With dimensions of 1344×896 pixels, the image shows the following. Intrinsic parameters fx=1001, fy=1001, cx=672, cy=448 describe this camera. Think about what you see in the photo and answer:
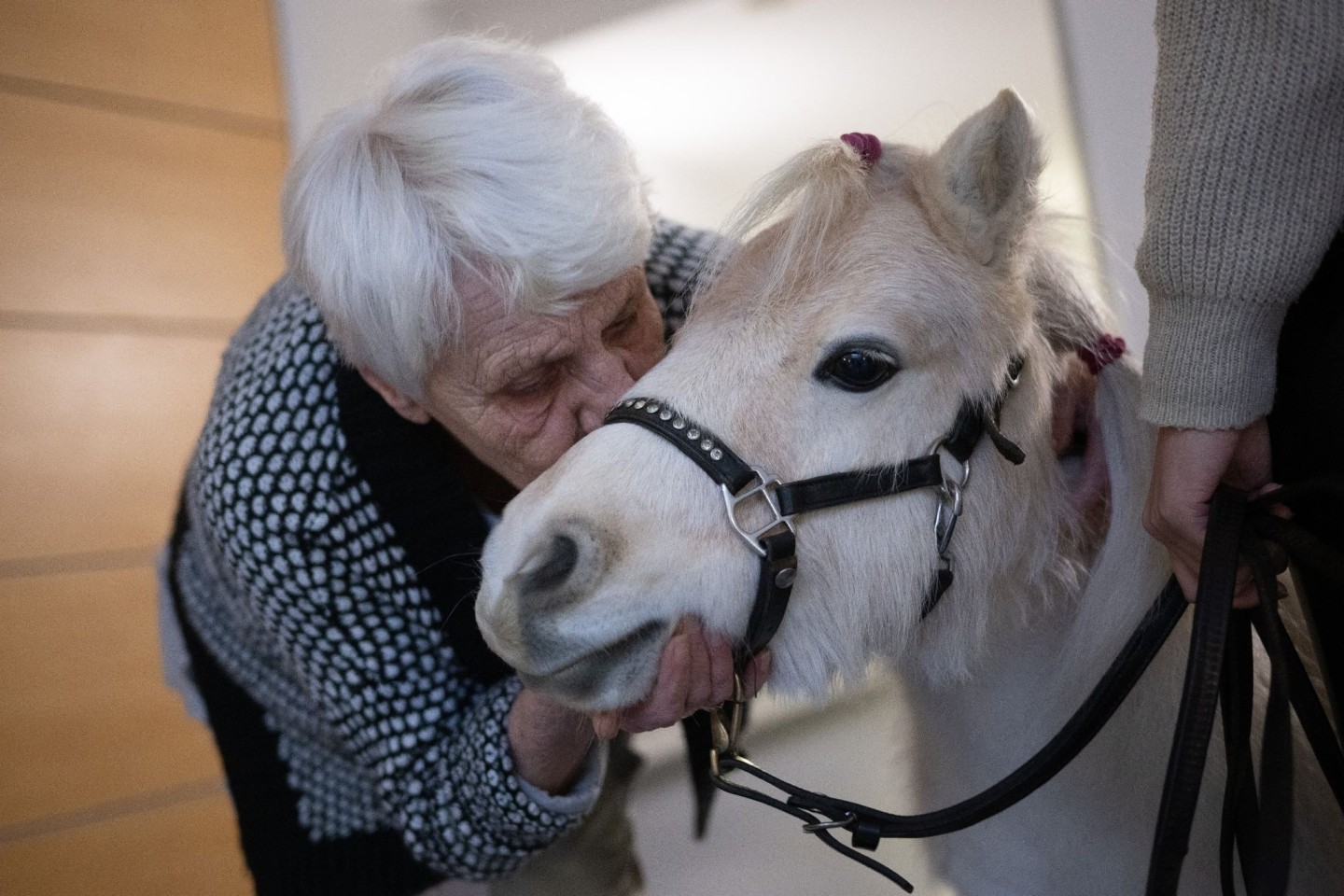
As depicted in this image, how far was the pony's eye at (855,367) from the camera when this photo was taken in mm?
834

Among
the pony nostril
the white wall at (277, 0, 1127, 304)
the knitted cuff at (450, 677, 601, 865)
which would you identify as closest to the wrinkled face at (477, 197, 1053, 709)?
the pony nostril

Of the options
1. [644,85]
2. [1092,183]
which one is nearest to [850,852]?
[1092,183]

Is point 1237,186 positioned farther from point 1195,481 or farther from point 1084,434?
point 1084,434

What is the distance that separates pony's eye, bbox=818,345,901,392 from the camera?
83 cm

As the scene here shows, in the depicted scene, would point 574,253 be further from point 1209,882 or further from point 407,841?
point 1209,882

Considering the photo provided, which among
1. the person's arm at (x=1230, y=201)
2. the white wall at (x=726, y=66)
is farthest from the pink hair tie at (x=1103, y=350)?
the white wall at (x=726, y=66)

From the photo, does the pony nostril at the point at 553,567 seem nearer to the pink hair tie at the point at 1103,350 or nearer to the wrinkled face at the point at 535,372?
the wrinkled face at the point at 535,372

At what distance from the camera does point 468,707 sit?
128 centimetres

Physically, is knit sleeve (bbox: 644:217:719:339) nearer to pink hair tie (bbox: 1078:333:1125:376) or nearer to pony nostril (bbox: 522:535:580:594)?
pink hair tie (bbox: 1078:333:1125:376)

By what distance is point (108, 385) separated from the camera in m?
2.44

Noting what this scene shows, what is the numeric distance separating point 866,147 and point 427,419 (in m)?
0.64

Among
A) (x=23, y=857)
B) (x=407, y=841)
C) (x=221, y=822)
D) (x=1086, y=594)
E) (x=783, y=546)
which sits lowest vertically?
(x=221, y=822)

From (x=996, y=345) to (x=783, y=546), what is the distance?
285 mm

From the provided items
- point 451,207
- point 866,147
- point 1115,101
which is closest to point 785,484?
point 866,147
